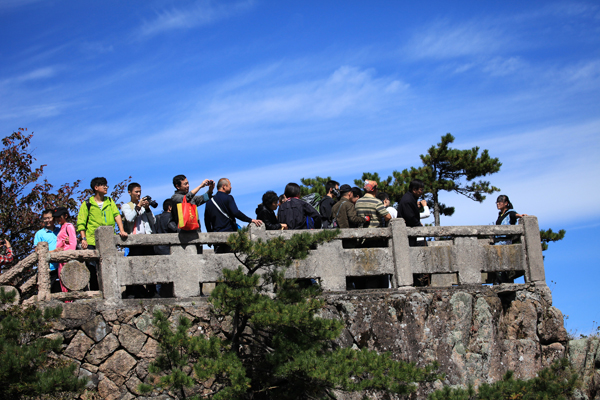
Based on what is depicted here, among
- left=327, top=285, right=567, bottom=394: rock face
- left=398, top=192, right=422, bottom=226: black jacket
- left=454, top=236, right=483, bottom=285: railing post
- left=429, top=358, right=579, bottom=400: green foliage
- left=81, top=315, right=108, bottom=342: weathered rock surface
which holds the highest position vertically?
left=398, top=192, right=422, bottom=226: black jacket

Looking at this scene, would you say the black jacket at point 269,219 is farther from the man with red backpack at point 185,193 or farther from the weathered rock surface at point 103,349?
the weathered rock surface at point 103,349

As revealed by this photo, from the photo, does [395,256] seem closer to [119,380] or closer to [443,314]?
[443,314]

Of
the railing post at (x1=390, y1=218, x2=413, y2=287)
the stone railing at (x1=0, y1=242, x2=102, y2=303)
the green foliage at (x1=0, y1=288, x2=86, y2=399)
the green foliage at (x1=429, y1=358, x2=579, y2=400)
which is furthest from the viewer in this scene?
the railing post at (x1=390, y1=218, x2=413, y2=287)

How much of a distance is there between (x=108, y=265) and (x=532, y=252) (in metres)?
6.61

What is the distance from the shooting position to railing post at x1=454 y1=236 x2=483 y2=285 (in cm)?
927

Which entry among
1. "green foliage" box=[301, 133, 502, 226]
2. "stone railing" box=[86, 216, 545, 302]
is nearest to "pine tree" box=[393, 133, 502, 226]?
"green foliage" box=[301, 133, 502, 226]

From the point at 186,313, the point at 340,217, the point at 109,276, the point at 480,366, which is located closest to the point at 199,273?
the point at 186,313

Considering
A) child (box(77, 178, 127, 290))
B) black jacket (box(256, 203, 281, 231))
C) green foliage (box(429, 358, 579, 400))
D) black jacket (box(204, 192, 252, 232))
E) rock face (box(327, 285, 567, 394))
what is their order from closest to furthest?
green foliage (box(429, 358, 579, 400)), child (box(77, 178, 127, 290)), black jacket (box(204, 192, 252, 232)), rock face (box(327, 285, 567, 394)), black jacket (box(256, 203, 281, 231))

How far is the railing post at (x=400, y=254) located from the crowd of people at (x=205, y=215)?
13.0 inches

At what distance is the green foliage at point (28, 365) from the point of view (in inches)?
245

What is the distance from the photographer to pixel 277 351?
707 cm

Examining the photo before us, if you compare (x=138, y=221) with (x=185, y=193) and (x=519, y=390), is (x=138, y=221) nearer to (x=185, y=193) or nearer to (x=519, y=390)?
(x=185, y=193)

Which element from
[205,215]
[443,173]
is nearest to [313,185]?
[443,173]

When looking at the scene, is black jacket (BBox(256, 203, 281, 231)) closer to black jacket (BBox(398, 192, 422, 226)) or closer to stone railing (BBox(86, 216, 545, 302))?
stone railing (BBox(86, 216, 545, 302))
